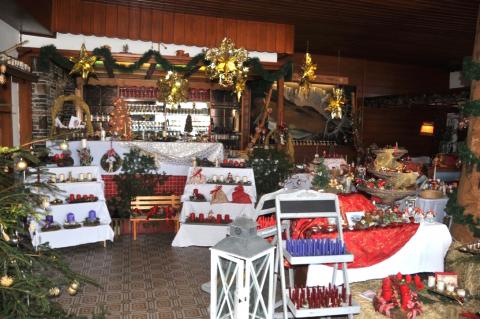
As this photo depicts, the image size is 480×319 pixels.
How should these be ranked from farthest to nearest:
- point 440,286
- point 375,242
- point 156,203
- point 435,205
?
point 156,203 < point 435,205 < point 375,242 < point 440,286

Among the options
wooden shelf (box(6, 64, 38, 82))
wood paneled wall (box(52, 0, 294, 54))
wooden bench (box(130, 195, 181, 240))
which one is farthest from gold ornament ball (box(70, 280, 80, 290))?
wood paneled wall (box(52, 0, 294, 54))

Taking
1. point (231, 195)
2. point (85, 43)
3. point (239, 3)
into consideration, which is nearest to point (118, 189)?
point (231, 195)

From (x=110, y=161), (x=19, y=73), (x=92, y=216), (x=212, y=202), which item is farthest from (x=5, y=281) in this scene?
(x=110, y=161)

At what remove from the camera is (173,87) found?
29.1ft

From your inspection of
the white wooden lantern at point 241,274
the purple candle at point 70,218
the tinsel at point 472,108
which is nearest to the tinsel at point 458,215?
the tinsel at point 472,108

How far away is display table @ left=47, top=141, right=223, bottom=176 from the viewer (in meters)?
7.91

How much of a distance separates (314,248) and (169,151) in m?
5.22

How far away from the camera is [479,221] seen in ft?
20.4

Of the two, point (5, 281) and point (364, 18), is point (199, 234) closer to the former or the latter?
point (5, 281)

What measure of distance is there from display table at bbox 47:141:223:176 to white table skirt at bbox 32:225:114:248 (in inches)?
61.6

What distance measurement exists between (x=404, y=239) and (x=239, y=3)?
5249mm

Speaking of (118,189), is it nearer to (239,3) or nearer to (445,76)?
(239,3)

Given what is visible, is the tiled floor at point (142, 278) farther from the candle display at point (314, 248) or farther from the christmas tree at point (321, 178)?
the christmas tree at point (321, 178)

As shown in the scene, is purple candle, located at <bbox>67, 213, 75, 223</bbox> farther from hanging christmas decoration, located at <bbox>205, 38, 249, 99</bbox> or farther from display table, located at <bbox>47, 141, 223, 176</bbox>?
hanging christmas decoration, located at <bbox>205, 38, 249, 99</bbox>
